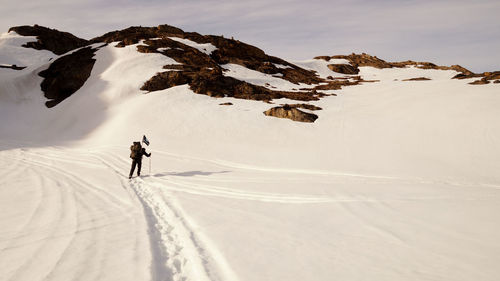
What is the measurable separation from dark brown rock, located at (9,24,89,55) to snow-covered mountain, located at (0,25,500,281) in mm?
36971

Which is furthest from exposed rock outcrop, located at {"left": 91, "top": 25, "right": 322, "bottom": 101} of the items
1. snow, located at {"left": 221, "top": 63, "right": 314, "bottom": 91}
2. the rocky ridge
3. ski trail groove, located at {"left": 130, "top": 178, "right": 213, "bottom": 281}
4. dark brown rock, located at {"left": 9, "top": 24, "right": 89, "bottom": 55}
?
dark brown rock, located at {"left": 9, "top": 24, "right": 89, "bottom": 55}

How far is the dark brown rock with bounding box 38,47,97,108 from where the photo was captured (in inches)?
1258

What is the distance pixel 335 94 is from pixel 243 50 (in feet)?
83.2

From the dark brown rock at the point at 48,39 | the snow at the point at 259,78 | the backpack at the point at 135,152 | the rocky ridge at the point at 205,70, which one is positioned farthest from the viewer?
the dark brown rock at the point at 48,39

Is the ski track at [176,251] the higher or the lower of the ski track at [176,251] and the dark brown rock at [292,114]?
the lower

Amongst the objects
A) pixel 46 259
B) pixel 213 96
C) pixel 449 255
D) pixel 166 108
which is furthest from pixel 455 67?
pixel 46 259

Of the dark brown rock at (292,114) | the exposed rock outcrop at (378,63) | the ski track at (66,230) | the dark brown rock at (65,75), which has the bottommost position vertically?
the ski track at (66,230)

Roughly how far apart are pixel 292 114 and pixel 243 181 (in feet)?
39.0

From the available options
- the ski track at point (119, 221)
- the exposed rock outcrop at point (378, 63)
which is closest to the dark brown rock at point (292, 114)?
the ski track at point (119, 221)

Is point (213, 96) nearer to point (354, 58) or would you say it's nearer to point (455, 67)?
point (354, 58)

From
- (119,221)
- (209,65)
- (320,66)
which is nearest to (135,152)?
(119,221)

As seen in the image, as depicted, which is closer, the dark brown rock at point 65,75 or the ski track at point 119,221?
the ski track at point 119,221

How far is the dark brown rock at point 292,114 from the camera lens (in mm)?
20828

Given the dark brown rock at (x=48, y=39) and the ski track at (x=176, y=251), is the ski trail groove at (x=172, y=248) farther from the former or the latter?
the dark brown rock at (x=48, y=39)
